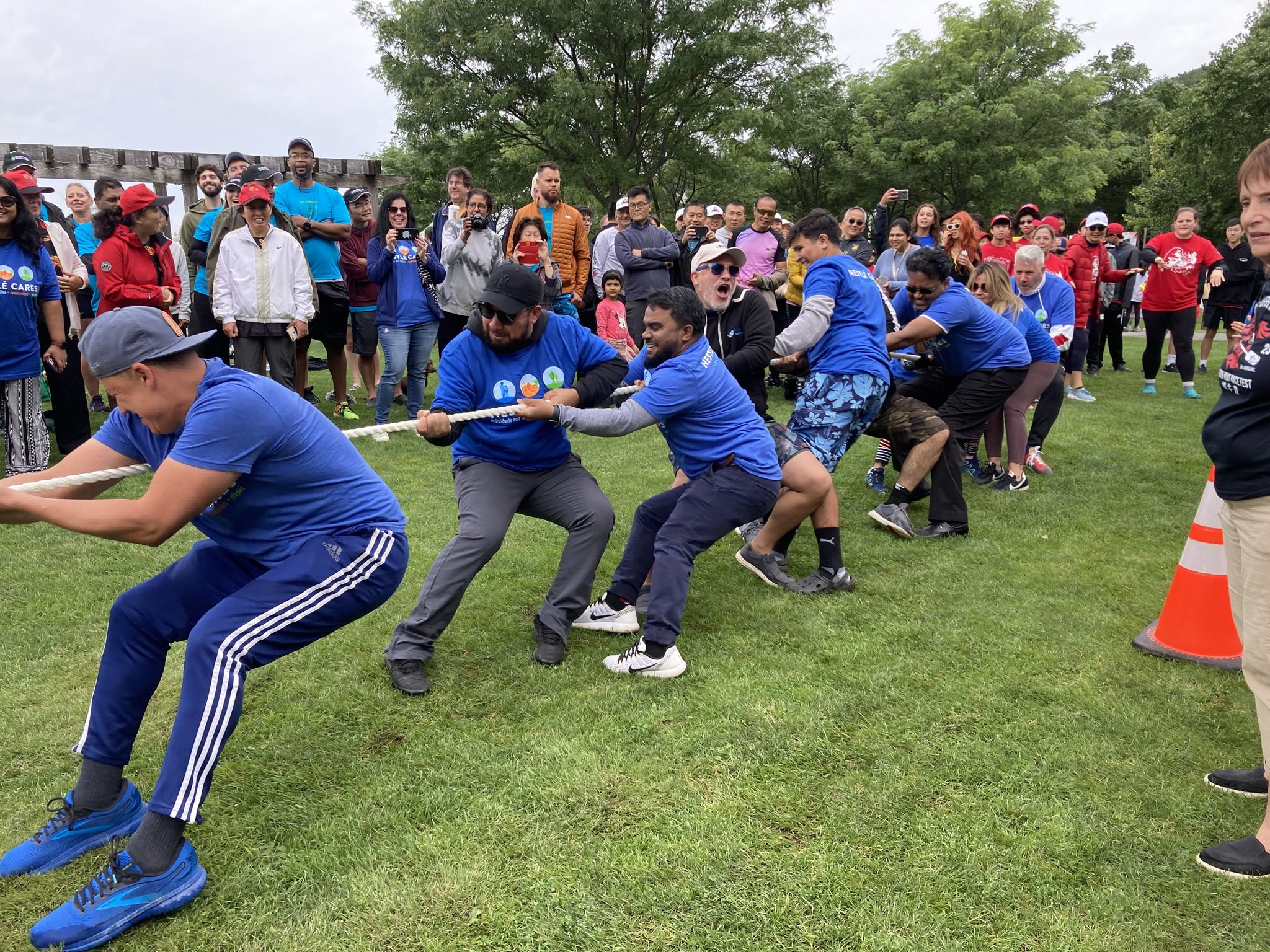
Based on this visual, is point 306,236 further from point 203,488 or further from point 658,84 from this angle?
point 658,84

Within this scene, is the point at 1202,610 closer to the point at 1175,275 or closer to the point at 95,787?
the point at 95,787

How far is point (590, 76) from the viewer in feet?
73.8

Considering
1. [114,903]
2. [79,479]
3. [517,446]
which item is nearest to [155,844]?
[114,903]

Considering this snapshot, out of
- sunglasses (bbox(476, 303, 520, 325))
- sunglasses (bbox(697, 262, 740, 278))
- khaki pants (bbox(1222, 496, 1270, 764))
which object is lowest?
khaki pants (bbox(1222, 496, 1270, 764))

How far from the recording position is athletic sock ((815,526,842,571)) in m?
4.78

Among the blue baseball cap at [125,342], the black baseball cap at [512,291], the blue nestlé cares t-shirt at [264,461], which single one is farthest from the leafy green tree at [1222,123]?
the blue baseball cap at [125,342]

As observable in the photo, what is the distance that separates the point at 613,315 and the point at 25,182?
5.49 m

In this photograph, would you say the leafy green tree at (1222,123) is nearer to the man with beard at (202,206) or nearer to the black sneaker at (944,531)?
the black sneaker at (944,531)

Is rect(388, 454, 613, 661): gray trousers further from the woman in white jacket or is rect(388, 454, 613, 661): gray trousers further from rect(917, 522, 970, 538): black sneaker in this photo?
the woman in white jacket

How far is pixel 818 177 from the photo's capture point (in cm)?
3256

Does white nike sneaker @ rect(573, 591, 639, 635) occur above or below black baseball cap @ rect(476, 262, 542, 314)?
below

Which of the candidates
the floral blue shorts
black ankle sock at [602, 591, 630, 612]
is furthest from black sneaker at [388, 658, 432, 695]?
the floral blue shorts

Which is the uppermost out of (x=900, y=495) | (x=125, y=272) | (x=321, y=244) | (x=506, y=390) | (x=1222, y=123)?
(x=1222, y=123)

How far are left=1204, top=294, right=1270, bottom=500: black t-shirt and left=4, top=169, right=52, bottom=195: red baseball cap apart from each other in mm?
8340
